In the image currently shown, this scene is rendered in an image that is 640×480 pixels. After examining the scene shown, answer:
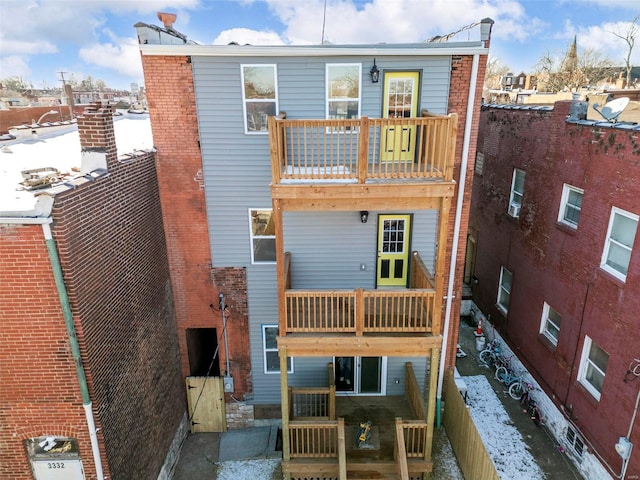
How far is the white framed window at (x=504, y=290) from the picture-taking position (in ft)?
46.3

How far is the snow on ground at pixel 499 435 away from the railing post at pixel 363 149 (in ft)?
25.9

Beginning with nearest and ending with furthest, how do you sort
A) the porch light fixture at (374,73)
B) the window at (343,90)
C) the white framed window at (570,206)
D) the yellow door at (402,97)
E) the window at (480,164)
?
the porch light fixture at (374,73), the window at (343,90), the yellow door at (402,97), the white framed window at (570,206), the window at (480,164)

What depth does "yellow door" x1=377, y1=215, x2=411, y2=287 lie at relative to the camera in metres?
9.94

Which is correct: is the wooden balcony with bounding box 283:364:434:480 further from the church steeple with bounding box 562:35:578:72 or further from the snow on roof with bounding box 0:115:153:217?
the church steeple with bounding box 562:35:578:72

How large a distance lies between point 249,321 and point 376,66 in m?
6.86

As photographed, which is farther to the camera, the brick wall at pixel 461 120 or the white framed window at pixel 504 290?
the white framed window at pixel 504 290

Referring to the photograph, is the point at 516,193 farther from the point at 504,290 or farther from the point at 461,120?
the point at 461,120

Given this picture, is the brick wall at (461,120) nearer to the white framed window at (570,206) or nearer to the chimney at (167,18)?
the white framed window at (570,206)

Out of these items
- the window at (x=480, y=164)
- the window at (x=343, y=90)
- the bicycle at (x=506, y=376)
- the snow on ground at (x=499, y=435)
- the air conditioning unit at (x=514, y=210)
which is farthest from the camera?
the window at (x=480, y=164)

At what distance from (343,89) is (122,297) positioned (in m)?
6.32

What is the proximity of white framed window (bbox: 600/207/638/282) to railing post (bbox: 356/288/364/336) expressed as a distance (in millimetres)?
5666

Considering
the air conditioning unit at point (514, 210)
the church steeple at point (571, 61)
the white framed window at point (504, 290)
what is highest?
the church steeple at point (571, 61)

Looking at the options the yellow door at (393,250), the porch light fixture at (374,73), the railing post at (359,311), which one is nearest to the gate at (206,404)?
the railing post at (359,311)

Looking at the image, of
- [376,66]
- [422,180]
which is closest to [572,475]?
[422,180]
